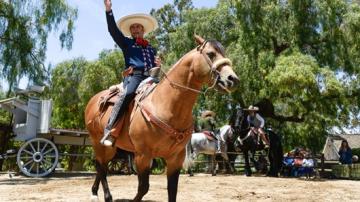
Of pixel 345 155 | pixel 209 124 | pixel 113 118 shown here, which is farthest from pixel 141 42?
pixel 345 155

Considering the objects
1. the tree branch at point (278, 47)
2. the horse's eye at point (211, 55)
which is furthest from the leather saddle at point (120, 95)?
the tree branch at point (278, 47)

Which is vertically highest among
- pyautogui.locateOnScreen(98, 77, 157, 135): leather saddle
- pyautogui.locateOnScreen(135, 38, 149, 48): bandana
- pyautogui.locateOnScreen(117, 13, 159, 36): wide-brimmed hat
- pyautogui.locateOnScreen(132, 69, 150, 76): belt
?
pyautogui.locateOnScreen(117, 13, 159, 36): wide-brimmed hat

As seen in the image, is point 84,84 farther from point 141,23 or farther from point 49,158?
point 141,23

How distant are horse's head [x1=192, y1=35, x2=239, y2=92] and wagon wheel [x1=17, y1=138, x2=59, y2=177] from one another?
987cm

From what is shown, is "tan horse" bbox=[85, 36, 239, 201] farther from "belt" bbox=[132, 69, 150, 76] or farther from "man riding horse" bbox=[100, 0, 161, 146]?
"belt" bbox=[132, 69, 150, 76]

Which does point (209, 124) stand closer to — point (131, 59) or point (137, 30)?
point (137, 30)

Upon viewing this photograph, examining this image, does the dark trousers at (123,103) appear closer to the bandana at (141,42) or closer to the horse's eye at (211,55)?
the bandana at (141,42)

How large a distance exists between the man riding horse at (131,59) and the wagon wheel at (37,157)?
334 inches

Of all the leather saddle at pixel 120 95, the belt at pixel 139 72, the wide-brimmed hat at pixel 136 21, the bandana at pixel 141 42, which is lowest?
the leather saddle at pixel 120 95

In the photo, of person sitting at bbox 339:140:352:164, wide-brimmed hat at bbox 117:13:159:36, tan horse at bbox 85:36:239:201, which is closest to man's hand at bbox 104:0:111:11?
wide-brimmed hat at bbox 117:13:159:36

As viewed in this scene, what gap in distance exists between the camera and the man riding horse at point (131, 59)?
531 cm

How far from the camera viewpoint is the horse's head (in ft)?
13.8

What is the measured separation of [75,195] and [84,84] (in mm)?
18589

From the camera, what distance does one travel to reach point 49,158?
13883 mm
